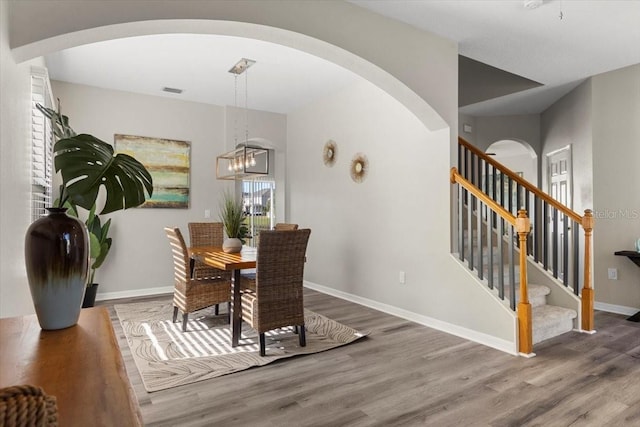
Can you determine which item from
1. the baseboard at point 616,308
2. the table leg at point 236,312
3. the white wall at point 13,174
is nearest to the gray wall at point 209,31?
the white wall at point 13,174

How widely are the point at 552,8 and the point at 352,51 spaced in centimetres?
166

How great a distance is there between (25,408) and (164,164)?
5589mm

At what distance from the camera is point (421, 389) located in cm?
243

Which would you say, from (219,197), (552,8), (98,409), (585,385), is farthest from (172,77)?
(585,385)

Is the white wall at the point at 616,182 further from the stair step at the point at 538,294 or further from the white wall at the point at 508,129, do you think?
the white wall at the point at 508,129

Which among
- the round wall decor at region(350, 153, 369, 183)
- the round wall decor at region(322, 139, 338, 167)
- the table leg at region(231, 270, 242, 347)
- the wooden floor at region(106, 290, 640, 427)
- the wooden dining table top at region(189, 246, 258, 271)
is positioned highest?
the round wall decor at region(322, 139, 338, 167)

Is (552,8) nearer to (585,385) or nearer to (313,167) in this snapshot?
(585,385)

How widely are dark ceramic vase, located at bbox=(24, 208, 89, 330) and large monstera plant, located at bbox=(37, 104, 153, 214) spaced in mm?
115

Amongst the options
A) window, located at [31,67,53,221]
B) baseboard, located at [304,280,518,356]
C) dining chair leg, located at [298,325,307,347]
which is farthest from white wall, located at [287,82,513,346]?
window, located at [31,67,53,221]

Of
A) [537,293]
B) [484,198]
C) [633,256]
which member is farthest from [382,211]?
[633,256]

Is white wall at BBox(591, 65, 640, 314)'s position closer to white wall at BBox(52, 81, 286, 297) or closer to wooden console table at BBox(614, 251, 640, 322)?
wooden console table at BBox(614, 251, 640, 322)

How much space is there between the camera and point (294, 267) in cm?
311

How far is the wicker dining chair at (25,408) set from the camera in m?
0.40

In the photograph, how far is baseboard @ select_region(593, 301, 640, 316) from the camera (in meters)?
4.33
